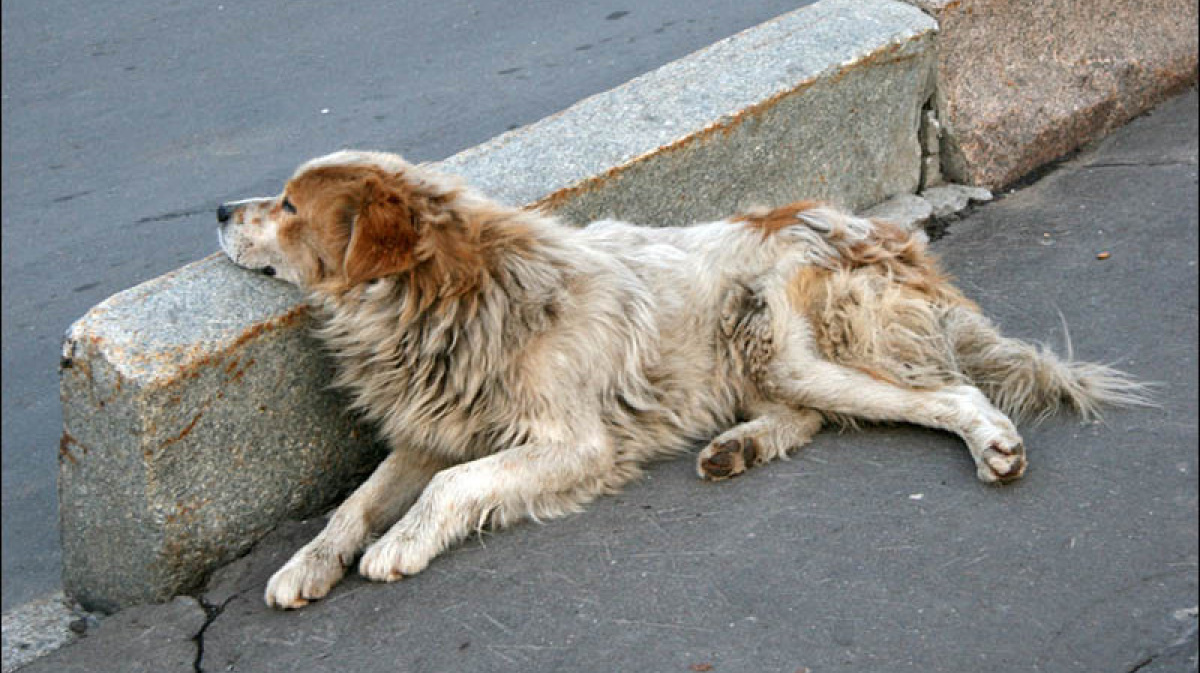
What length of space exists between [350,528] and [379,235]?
3.21 ft

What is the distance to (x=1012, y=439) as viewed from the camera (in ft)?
14.1

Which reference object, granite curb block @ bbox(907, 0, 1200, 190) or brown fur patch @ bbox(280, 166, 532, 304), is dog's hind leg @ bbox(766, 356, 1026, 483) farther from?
granite curb block @ bbox(907, 0, 1200, 190)

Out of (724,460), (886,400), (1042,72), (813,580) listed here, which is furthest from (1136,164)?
(813,580)

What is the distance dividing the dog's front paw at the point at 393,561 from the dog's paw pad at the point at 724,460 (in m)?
1.03

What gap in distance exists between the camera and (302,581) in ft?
13.4

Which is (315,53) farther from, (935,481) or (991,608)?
(991,608)

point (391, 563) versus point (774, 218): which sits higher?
point (774, 218)

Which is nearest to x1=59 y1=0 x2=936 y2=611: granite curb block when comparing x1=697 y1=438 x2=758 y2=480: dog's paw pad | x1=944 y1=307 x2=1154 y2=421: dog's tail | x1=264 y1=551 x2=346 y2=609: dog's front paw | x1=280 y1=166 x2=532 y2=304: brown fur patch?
x1=280 y1=166 x2=532 y2=304: brown fur patch

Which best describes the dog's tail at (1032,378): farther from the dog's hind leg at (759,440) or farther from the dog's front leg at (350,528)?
the dog's front leg at (350,528)

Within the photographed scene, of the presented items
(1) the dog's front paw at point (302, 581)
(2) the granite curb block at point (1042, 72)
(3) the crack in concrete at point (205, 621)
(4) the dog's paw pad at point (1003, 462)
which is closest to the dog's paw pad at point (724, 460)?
(4) the dog's paw pad at point (1003, 462)

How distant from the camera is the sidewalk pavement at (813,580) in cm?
359

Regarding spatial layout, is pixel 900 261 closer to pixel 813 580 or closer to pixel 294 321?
pixel 813 580

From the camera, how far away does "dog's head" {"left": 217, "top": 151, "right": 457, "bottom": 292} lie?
14.0ft

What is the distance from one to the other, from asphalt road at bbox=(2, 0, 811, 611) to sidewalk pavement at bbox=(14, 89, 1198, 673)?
2.44 meters
